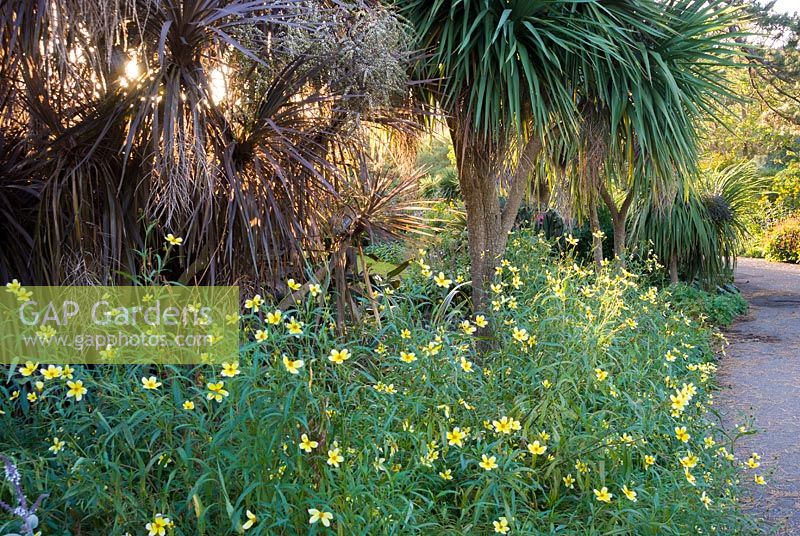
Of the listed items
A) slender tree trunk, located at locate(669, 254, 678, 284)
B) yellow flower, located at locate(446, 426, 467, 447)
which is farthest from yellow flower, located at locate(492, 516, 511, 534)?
slender tree trunk, located at locate(669, 254, 678, 284)

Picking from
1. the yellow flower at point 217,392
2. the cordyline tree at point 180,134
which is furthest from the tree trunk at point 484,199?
the yellow flower at point 217,392

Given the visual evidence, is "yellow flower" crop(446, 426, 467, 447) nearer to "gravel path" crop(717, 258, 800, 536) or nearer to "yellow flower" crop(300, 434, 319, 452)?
"yellow flower" crop(300, 434, 319, 452)

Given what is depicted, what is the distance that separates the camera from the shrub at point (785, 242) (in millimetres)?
16906

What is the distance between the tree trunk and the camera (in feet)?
16.0

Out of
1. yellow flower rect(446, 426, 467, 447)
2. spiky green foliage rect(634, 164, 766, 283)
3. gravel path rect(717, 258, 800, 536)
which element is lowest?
gravel path rect(717, 258, 800, 536)

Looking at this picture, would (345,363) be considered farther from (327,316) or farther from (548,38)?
(548,38)

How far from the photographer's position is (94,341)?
2.63 metres

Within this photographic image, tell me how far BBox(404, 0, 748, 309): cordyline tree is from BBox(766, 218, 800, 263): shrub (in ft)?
44.7

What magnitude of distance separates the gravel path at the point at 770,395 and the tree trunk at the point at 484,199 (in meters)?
1.83

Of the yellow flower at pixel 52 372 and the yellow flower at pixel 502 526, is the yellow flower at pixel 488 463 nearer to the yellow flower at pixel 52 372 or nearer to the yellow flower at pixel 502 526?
the yellow flower at pixel 502 526

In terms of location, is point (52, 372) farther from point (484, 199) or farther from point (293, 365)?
point (484, 199)

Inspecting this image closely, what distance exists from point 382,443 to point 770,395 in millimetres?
3924

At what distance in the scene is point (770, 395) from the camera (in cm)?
505

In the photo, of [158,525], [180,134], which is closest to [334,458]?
[158,525]
